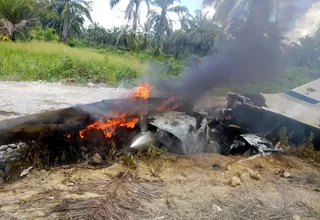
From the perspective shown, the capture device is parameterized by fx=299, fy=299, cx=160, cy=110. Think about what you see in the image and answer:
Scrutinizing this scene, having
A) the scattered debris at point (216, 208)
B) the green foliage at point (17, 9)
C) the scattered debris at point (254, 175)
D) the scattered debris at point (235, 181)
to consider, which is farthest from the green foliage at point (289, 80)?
the green foliage at point (17, 9)

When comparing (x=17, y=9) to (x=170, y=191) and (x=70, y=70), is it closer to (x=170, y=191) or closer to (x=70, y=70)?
(x=70, y=70)

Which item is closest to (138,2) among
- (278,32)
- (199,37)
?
(199,37)

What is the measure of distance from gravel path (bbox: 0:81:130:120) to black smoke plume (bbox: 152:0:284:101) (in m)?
2.11

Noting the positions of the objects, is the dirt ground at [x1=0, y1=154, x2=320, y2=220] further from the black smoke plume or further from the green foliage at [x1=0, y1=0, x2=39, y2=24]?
the green foliage at [x1=0, y1=0, x2=39, y2=24]

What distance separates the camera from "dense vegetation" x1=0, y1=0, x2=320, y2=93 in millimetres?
10703

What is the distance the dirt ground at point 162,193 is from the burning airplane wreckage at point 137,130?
467mm

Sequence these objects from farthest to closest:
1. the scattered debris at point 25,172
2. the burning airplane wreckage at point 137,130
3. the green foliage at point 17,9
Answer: the green foliage at point 17,9 → the burning airplane wreckage at point 137,130 → the scattered debris at point 25,172

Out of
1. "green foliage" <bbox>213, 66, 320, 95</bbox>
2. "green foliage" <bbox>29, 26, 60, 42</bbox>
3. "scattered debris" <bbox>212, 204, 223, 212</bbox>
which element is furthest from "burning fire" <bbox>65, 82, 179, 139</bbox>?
"green foliage" <bbox>29, 26, 60, 42</bbox>

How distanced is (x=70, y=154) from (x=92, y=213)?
1.68 meters

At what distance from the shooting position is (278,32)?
7.29 meters

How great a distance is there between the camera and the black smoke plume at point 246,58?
23.9 ft

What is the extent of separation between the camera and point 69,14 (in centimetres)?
3053

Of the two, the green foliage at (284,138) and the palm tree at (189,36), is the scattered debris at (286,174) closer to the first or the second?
the green foliage at (284,138)

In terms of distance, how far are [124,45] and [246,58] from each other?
95.4ft
